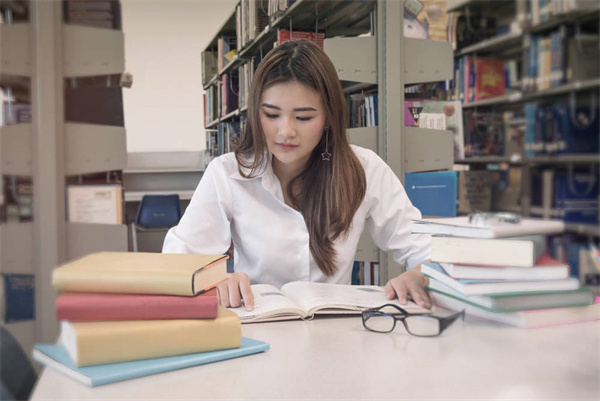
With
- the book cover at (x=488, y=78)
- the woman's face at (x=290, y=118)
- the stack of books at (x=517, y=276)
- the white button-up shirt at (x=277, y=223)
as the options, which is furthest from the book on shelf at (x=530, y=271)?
the woman's face at (x=290, y=118)

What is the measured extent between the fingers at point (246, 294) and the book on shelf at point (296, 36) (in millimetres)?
792

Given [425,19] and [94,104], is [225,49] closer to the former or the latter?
[94,104]

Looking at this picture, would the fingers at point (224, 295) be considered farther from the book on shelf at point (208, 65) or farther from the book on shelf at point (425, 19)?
the book on shelf at point (425, 19)

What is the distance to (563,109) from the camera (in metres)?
0.81

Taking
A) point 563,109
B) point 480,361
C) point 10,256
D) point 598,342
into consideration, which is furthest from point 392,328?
point 10,256

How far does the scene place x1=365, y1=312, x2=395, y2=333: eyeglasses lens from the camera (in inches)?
34.9

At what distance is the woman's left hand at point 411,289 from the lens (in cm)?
102

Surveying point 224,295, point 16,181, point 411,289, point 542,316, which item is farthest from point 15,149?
point 542,316

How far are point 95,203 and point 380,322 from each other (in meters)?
0.57

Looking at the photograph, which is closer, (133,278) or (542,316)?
(133,278)

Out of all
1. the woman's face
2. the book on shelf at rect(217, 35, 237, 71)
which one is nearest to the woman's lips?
the woman's face

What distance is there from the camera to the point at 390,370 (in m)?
0.69

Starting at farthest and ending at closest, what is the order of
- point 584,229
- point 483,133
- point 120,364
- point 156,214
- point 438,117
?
point 438,117, point 156,214, point 483,133, point 584,229, point 120,364

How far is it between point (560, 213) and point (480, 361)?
28 cm
